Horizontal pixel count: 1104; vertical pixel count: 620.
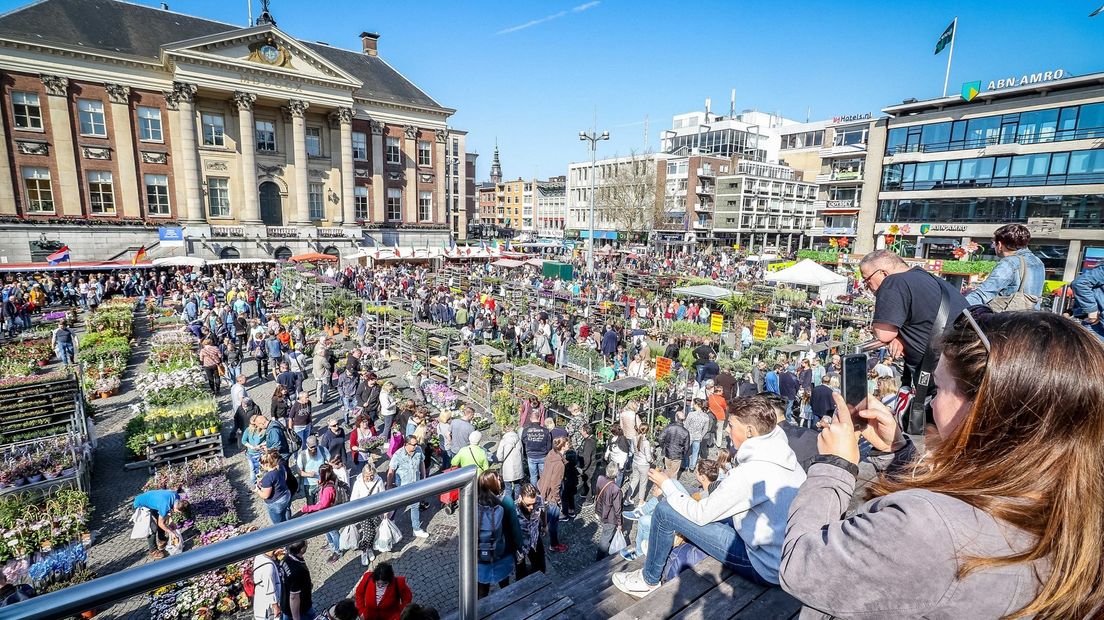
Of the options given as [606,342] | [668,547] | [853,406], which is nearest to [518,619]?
[668,547]

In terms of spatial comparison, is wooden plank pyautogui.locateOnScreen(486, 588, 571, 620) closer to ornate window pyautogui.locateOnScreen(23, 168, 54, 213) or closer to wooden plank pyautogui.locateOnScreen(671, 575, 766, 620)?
wooden plank pyautogui.locateOnScreen(671, 575, 766, 620)

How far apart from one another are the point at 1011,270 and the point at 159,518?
34.7ft

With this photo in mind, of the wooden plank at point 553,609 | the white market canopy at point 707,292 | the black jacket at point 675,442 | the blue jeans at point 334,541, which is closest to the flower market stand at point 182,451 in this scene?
the blue jeans at point 334,541

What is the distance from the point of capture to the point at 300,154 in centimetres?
4197

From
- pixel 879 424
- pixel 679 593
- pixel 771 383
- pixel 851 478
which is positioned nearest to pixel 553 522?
pixel 679 593

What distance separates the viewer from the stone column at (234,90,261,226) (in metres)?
38.8

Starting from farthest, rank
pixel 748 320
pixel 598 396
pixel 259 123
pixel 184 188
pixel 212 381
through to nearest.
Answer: pixel 259 123 < pixel 184 188 < pixel 748 320 < pixel 212 381 < pixel 598 396

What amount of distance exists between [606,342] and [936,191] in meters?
41.7

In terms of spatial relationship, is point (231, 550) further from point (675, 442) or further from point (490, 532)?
point (675, 442)

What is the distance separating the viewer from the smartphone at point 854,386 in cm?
272

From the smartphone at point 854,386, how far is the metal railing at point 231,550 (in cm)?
202

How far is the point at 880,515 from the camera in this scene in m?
1.42

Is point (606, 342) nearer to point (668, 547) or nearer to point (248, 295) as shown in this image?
point (668, 547)

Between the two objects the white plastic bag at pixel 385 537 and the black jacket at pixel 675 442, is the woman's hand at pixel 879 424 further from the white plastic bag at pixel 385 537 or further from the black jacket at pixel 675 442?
the black jacket at pixel 675 442
